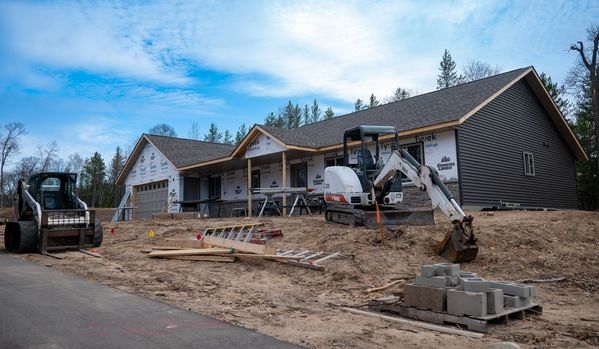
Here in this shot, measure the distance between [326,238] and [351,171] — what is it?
7.40 feet

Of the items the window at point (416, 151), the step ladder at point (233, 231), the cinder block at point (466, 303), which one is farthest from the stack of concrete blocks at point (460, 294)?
the window at point (416, 151)

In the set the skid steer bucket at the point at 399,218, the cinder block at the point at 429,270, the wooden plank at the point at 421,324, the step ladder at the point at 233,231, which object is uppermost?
the skid steer bucket at the point at 399,218

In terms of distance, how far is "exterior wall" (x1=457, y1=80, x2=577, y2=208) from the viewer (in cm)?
1812

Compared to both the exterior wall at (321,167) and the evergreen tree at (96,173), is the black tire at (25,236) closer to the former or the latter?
the exterior wall at (321,167)

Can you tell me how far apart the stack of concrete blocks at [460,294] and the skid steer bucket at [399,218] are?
5.02 m

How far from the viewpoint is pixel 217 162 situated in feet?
83.8

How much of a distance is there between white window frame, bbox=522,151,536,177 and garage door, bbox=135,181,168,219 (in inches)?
852

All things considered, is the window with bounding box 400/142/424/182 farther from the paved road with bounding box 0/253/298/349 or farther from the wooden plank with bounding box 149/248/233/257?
the paved road with bounding box 0/253/298/349

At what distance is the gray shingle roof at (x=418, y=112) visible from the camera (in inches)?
720

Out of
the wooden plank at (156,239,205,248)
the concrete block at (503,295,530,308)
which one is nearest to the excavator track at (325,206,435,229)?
the wooden plank at (156,239,205,248)

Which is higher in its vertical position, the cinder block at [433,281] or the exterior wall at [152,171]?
the exterior wall at [152,171]

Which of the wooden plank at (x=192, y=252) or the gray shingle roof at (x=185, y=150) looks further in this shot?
the gray shingle roof at (x=185, y=150)

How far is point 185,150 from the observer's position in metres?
33.5

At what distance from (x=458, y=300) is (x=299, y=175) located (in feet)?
61.8
